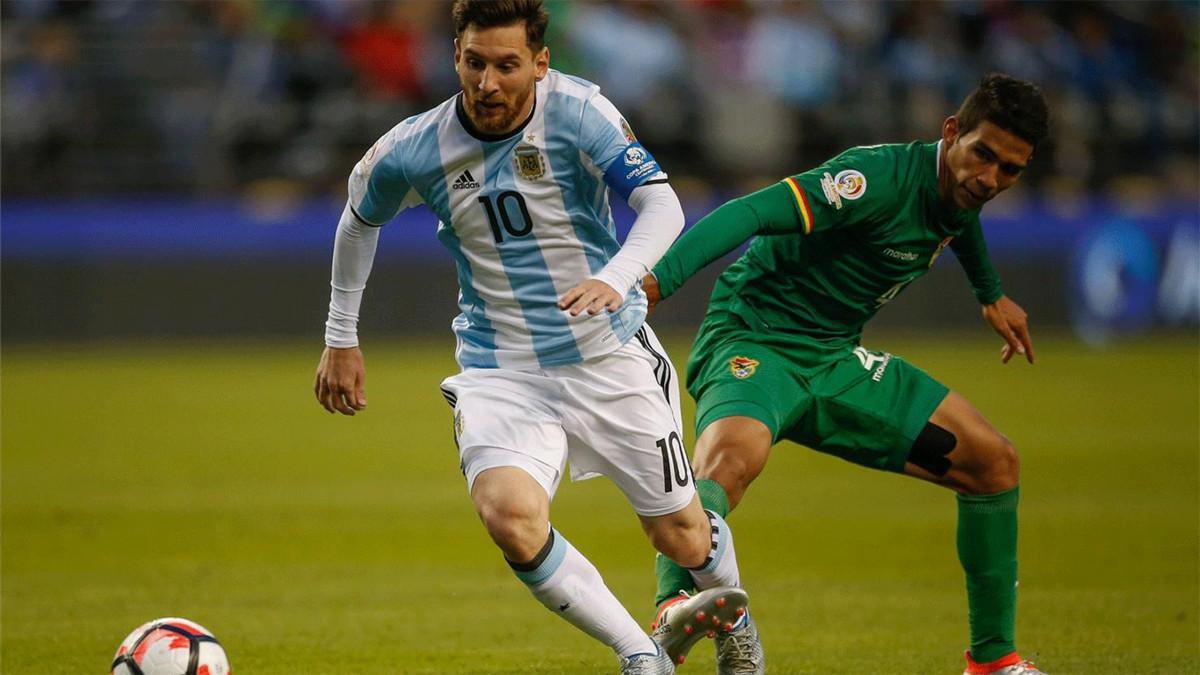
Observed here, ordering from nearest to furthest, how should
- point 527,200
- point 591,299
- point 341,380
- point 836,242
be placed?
1. point 591,299
2. point 527,200
3. point 341,380
4. point 836,242

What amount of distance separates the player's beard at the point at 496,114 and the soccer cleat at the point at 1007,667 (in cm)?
248

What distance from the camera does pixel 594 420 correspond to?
5.30m

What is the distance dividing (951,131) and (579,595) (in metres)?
2.14

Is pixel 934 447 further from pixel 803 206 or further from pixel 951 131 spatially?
pixel 951 131

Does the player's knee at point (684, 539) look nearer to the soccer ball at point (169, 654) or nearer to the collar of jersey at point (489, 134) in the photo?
the collar of jersey at point (489, 134)

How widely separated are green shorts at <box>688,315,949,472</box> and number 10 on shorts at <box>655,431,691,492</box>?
566 mm

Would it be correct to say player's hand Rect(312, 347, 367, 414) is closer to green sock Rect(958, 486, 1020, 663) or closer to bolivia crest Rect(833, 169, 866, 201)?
bolivia crest Rect(833, 169, 866, 201)

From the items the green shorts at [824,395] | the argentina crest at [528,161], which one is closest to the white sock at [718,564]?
the green shorts at [824,395]

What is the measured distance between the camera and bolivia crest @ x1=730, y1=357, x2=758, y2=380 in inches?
237

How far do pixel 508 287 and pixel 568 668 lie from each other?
1.60 meters

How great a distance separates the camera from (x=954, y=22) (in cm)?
1911

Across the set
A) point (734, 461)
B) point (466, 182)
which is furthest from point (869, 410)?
point (466, 182)

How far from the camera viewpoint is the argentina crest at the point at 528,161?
5.18m

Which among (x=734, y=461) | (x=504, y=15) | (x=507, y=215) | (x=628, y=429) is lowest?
(x=734, y=461)
